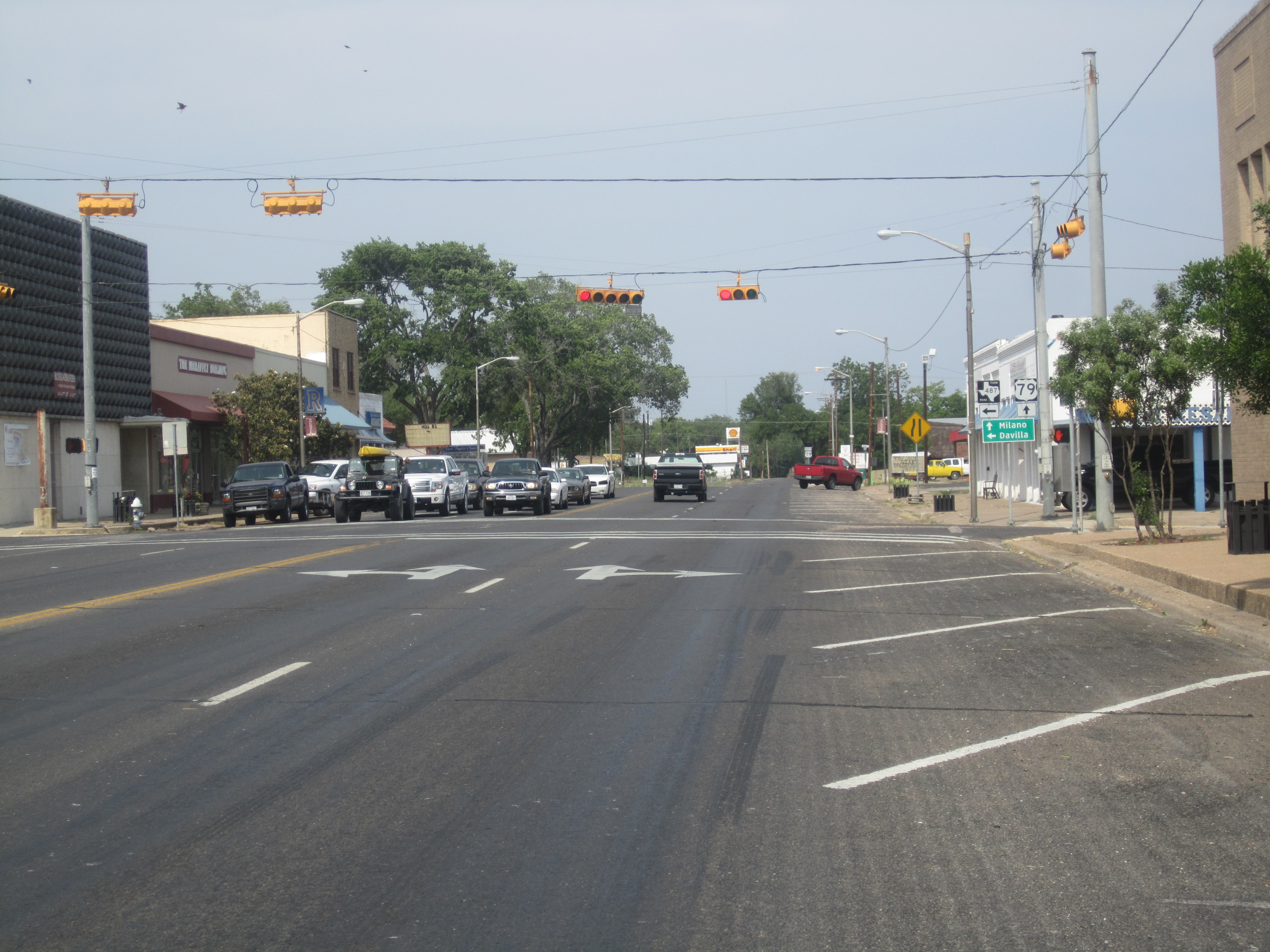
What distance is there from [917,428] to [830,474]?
109 feet

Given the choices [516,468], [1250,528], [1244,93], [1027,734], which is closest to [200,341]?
[516,468]

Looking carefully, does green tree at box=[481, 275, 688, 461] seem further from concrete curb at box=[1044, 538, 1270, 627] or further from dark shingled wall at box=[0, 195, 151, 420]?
concrete curb at box=[1044, 538, 1270, 627]

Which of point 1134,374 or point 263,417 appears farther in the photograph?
point 263,417

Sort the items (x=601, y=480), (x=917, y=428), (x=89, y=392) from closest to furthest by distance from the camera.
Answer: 1. (x=89, y=392)
2. (x=917, y=428)
3. (x=601, y=480)

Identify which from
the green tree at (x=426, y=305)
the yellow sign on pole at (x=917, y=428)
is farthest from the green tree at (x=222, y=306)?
the yellow sign on pole at (x=917, y=428)

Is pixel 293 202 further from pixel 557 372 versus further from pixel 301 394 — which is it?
pixel 557 372

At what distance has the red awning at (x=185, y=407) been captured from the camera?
146 feet

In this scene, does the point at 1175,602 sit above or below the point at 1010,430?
below

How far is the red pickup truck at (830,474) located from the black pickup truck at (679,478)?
25250mm

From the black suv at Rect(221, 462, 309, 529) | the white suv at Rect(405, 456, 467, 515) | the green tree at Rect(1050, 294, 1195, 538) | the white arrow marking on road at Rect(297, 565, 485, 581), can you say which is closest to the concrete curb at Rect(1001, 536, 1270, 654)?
the green tree at Rect(1050, 294, 1195, 538)

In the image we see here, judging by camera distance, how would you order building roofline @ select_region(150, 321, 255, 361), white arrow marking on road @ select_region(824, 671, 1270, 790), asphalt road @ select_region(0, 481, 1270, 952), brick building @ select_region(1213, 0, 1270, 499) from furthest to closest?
building roofline @ select_region(150, 321, 255, 361), brick building @ select_region(1213, 0, 1270, 499), white arrow marking on road @ select_region(824, 671, 1270, 790), asphalt road @ select_region(0, 481, 1270, 952)

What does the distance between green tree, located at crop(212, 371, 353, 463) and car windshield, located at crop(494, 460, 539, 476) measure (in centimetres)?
1357

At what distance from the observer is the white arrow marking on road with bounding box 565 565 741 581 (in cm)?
1672

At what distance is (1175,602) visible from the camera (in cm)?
1358
